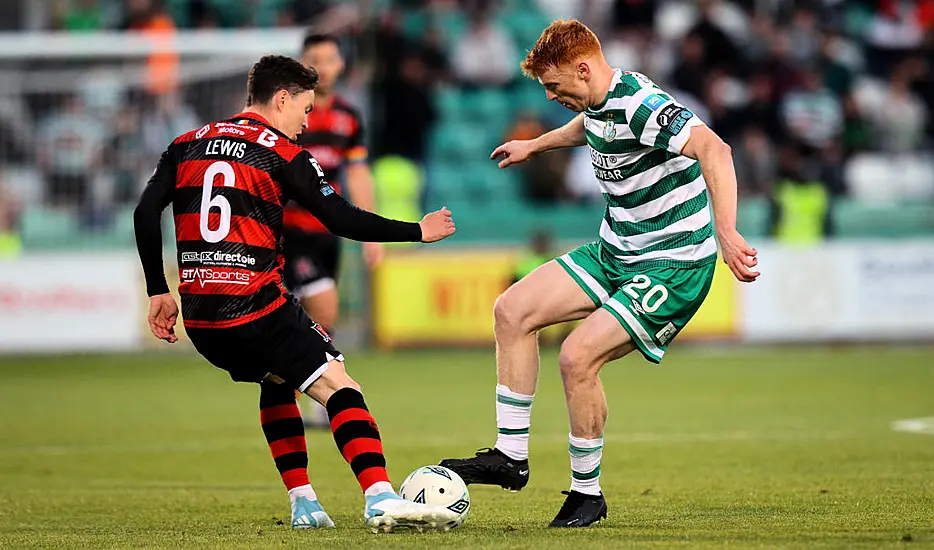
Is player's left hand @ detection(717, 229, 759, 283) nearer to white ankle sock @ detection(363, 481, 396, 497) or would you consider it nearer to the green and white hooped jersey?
the green and white hooped jersey

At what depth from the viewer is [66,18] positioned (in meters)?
19.6

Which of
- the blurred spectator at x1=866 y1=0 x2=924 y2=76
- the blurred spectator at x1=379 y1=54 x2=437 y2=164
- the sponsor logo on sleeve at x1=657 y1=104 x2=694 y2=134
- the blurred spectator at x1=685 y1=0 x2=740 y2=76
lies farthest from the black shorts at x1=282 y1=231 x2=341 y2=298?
the blurred spectator at x1=866 y1=0 x2=924 y2=76

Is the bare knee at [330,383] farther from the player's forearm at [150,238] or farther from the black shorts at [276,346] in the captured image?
the player's forearm at [150,238]

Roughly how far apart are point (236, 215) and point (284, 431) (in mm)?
1041

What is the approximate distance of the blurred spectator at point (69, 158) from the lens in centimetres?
1655

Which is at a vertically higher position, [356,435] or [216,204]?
[216,204]

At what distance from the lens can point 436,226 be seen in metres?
5.58

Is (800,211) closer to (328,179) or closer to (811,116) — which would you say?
(811,116)

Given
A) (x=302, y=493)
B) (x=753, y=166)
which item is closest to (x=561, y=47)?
(x=302, y=493)

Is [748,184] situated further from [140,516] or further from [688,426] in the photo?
[140,516]

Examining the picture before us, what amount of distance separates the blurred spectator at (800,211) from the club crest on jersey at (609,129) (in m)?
12.3

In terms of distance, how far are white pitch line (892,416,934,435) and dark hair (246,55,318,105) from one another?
535 cm

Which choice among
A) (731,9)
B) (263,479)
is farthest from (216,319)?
(731,9)

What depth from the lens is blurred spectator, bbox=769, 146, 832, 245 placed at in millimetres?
18109
